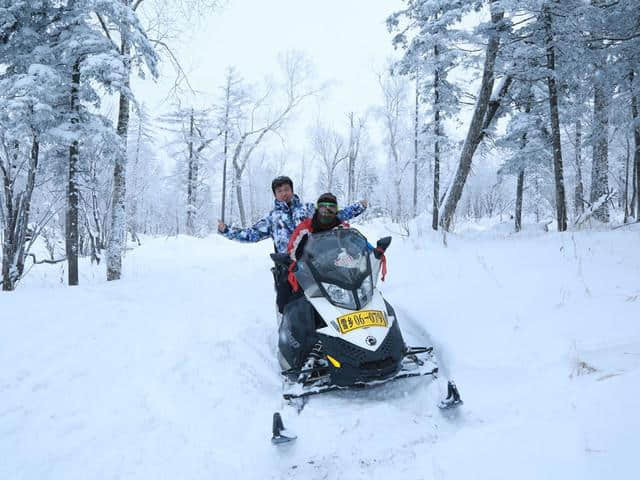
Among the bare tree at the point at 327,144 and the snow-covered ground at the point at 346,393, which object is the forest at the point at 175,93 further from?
the bare tree at the point at 327,144

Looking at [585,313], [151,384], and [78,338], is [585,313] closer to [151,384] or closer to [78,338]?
[151,384]

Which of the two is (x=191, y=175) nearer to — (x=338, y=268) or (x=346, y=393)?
(x=338, y=268)

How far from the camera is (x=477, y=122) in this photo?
1157 centimetres

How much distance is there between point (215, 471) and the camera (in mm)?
2662

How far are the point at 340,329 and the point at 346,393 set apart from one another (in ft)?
2.40

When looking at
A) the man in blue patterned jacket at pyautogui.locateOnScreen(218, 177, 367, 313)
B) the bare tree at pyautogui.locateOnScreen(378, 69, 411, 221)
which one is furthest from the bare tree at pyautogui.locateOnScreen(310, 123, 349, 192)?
the man in blue patterned jacket at pyautogui.locateOnScreen(218, 177, 367, 313)

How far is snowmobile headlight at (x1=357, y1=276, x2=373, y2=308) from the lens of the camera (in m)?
3.61

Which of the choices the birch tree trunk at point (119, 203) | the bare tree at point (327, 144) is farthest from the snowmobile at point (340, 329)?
the bare tree at point (327, 144)

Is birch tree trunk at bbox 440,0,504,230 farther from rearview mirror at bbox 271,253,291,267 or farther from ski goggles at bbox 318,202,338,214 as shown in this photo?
rearview mirror at bbox 271,253,291,267

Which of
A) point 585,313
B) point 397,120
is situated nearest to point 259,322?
point 585,313

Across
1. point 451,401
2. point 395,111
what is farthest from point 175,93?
point 395,111

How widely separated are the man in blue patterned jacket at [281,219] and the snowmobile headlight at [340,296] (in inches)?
53.7

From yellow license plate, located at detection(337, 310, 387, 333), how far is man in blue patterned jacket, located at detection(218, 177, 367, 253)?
166 centimetres

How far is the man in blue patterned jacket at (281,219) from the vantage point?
4852 mm
